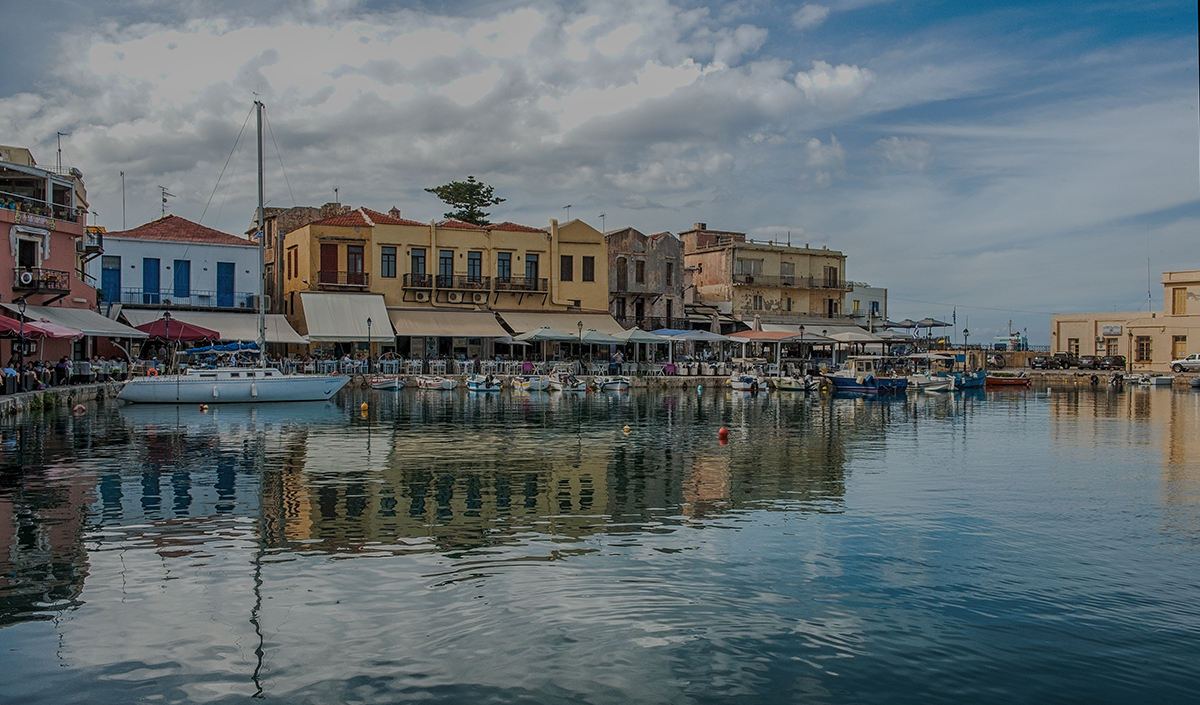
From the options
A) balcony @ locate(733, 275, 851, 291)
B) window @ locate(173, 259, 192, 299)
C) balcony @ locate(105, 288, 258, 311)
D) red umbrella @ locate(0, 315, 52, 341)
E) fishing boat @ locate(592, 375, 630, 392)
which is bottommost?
fishing boat @ locate(592, 375, 630, 392)

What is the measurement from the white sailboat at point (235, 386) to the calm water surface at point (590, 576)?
11.0 meters

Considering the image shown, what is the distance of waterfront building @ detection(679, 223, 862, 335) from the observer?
57344 millimetres

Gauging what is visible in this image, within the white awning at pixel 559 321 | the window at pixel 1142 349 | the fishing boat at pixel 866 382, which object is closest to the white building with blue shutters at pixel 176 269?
the white awning at pixel 559 321

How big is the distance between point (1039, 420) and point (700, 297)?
30.3m

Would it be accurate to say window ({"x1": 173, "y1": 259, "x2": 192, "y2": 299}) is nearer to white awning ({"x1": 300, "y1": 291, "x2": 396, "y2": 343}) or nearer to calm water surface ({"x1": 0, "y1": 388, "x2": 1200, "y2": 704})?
white awning ({"x1": 300, "y1": 291, "x2": 396, "y2": 343})

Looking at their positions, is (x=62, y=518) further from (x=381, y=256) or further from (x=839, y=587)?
(x=381, y=256)

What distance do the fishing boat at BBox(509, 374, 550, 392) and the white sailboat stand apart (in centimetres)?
978

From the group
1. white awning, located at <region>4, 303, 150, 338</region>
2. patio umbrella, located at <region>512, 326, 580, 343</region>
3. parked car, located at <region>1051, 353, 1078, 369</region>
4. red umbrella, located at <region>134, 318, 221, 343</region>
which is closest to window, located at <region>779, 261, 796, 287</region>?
patio umbrella, located at <region>512, 326, 580, 343</region>

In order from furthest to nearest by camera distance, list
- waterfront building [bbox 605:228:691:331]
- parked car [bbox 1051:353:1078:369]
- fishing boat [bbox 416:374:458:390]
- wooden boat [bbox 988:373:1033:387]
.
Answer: parked car [bbox 1051:353:1078:369]
wooden boat [bbox 988:373:1033:387]
waterfront building [bbox 605:228:691:331]
fishing boat [bbox 416:374:458:390]

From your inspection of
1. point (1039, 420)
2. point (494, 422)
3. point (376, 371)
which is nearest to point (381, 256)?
point (376, 371)

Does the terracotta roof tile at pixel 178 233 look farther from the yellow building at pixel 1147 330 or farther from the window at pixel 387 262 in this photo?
the yellow building at pixel 1147 330

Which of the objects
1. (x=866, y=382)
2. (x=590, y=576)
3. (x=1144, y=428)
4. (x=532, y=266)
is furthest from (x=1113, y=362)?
(x=590, y=576)

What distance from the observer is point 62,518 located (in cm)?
1217

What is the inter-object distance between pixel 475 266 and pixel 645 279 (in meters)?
10.7
